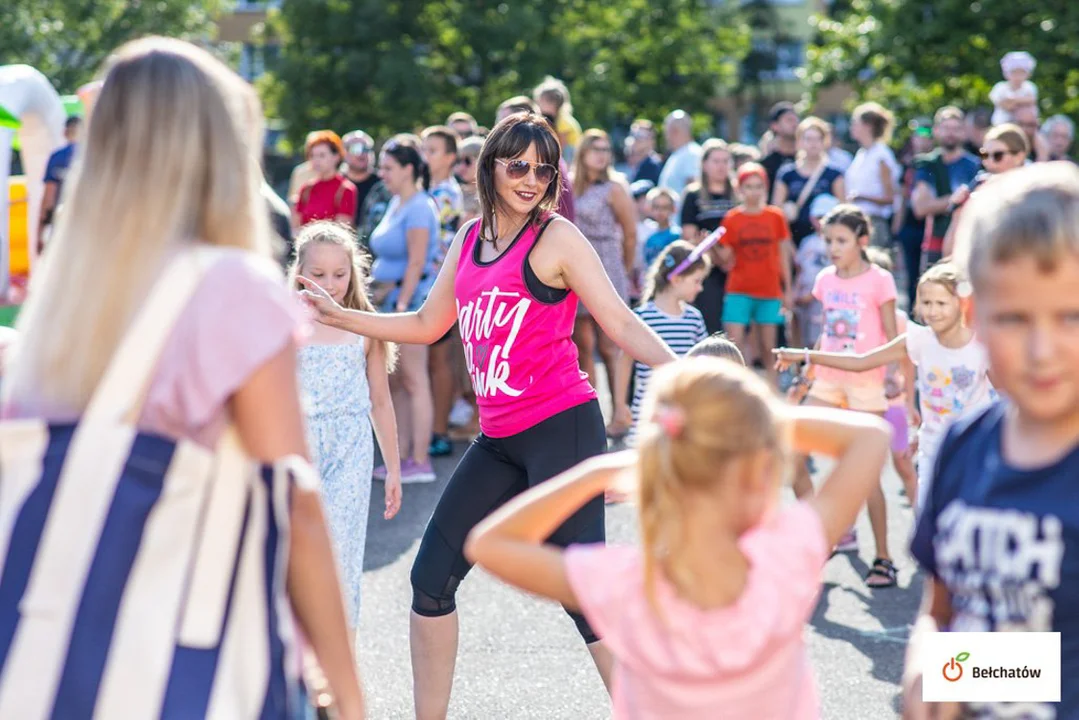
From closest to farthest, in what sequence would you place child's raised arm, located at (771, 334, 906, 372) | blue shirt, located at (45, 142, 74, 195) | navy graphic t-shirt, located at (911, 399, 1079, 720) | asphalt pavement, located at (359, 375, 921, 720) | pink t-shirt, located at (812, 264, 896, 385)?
navy graphic t-shirt, located at (911, 399, 1079, 720) < asphalt pavement, located at (359, 375, 921, 720) < child's raised arm, located at (771, 334, 906, 372) < pink t-shirt, located at (812, 264, 896, 385) < blue shirt, located at (45, 142, 74, 195)

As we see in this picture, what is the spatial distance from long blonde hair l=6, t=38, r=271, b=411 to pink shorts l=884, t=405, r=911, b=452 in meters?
5.68

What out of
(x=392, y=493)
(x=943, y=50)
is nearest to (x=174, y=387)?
(x=392, y=493)

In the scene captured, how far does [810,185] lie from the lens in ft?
41.5

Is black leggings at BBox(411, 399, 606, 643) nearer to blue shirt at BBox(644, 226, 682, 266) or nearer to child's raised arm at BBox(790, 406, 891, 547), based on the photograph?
child's raised arm at BBox(790, 406, 891, 547)

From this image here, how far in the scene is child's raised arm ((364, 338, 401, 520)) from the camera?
5.09 m

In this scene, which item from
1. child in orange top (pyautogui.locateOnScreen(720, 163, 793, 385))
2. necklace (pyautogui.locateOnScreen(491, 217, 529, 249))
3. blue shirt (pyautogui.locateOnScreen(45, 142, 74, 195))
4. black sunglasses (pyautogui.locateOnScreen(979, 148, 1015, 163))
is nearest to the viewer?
necklace (pyautogui.locateOnScreen(491, 217, 529, 249))

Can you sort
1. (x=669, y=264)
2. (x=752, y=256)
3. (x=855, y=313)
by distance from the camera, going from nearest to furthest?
(x=855, y=313) → (x=669, y=264) → (x=752, y=256)

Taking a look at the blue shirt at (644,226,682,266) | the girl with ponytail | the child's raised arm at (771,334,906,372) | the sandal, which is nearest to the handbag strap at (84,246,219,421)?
the child's raised arm at (771,334,906,372)

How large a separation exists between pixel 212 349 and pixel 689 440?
74 cm

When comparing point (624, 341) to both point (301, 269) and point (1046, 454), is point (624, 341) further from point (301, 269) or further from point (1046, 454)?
point (1046, 454)

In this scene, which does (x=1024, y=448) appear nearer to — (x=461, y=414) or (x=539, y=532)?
(x=539, y=532)

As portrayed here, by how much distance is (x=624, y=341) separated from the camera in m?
4.46

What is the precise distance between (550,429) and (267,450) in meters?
2.43

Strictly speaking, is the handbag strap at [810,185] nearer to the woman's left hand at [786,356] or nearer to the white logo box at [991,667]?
the woman's left hand at [786,356]
